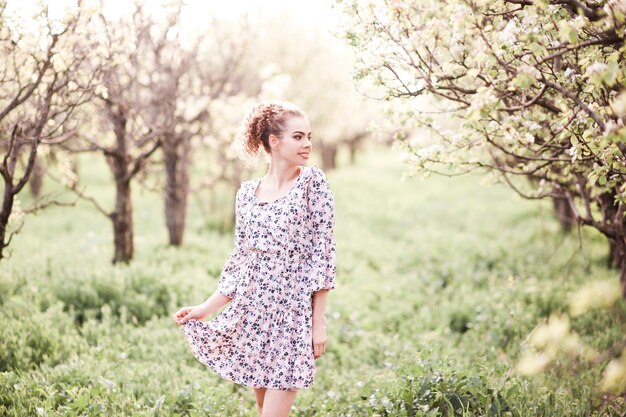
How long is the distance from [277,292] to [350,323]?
3.79 metres

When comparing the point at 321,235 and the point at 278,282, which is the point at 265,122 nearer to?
the point at 321,235

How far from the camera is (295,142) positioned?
3623 millimetres

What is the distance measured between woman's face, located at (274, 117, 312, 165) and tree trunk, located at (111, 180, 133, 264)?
5135mm

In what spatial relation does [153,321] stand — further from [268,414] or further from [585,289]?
[585,289]

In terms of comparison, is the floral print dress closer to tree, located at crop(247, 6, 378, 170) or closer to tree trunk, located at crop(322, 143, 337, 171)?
tree, located at crop(247, 6, 378, 170)

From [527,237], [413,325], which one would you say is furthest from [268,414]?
[527,237]

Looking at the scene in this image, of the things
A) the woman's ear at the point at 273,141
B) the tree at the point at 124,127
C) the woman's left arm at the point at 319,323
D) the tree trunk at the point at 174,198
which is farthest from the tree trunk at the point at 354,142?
the woman's left arm at the point at 319,323

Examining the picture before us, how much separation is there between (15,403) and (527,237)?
957cm

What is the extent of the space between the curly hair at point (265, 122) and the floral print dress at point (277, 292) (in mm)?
373

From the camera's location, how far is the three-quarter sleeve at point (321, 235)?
3434 mm

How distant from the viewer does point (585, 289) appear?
24.2ft

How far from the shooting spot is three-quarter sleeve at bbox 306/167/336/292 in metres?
3.43

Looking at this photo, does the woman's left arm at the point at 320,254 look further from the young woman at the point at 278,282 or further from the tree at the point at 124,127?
the tree at the point at 124,127

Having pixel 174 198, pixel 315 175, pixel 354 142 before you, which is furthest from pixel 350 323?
pixel 354 142
